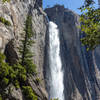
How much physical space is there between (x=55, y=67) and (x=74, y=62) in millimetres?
9076

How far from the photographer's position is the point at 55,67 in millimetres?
34188

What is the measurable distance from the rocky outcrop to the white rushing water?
5.39 metres

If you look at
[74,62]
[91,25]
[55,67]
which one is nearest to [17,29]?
[55,67]

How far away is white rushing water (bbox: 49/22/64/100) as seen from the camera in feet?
99.7

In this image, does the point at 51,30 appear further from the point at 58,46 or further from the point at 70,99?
the point at 70,99

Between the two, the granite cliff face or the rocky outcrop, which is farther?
the granite cliff face

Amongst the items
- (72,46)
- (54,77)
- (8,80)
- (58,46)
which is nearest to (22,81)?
(8,80)

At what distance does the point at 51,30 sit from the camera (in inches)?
1578

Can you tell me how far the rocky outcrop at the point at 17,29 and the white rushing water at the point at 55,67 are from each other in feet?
17.7

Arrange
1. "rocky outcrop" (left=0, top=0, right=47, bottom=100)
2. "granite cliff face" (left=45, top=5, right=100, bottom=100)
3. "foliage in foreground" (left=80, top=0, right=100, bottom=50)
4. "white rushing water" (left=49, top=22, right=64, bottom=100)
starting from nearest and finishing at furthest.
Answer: "foliage in foreground" (left=80, top=0, right=100, bottom=50) → "rocky outcrop" (left=0, top=0, right=47, bottom=100) → "white rushing water" (left=49, top=22, right=64, bottom=100) → "granite cliff face" (left=45, top=5, right=100, bottom=100)

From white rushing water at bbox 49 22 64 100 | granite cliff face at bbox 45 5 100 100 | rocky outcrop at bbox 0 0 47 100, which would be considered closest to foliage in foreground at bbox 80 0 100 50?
rocky outcrop at bbox 0 0 47 100

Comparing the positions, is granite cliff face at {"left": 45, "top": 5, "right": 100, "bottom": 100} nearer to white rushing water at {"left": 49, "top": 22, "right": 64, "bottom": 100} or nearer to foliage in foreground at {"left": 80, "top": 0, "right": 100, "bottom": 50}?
white rushing water at {"left": 49, "top": 22, "right": 64, "bottom": 100}

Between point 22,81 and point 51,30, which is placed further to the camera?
point 51,30

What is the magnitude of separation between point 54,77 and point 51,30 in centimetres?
1421
